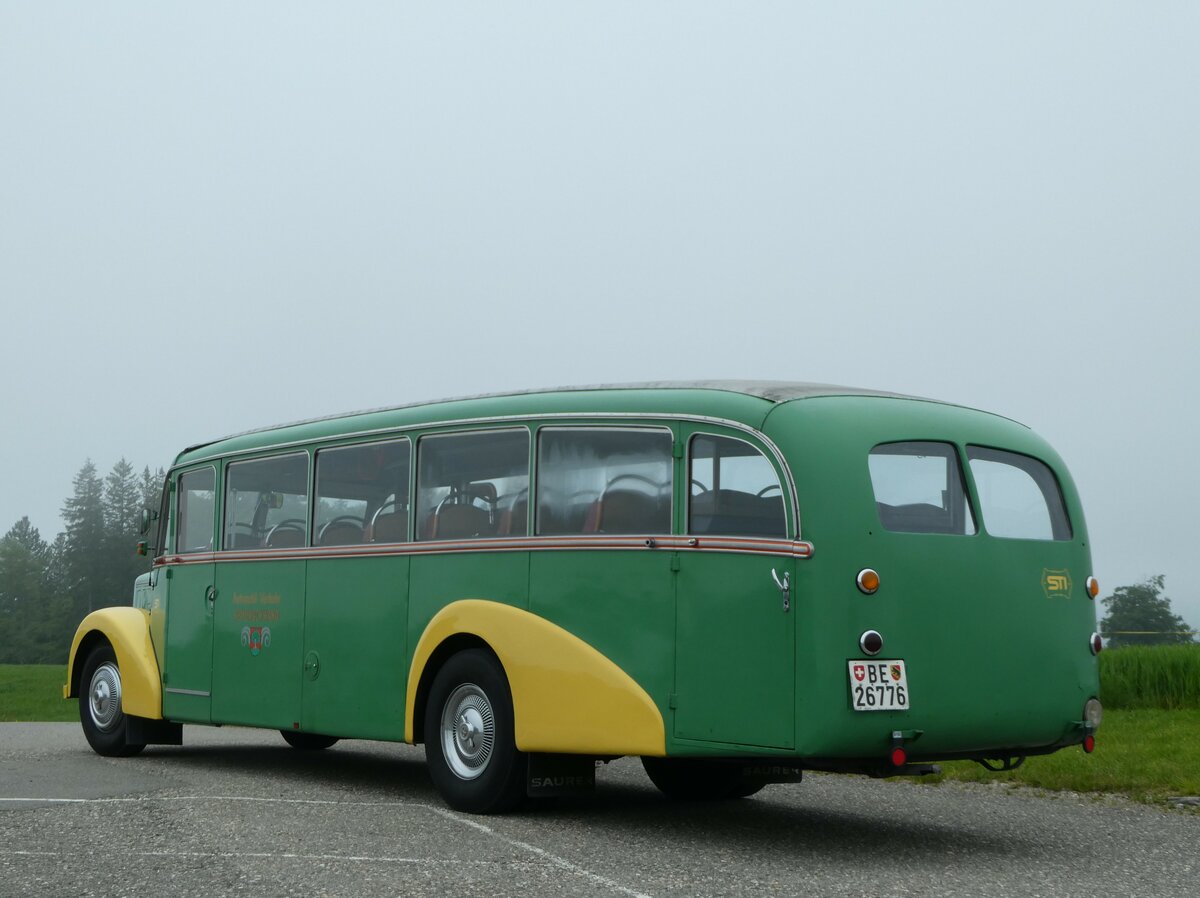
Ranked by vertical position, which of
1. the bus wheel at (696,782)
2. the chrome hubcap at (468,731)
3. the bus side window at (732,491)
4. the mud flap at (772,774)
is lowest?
the bus wheel at (696,782)

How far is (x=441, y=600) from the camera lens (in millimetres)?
10578

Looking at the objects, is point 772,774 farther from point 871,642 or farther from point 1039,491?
point 1039,491

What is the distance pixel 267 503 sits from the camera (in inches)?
A: 506

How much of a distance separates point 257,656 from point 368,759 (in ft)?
8.63

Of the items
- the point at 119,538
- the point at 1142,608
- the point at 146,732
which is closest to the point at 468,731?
the point at 146,732

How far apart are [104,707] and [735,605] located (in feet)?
26.8

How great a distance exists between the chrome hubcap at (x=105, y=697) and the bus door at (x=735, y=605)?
24.6ft

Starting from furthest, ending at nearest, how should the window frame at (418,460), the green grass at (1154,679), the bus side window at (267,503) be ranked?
the green grass at (1154,679)
the bus side window at (267,503)
the window frame at (418,460)

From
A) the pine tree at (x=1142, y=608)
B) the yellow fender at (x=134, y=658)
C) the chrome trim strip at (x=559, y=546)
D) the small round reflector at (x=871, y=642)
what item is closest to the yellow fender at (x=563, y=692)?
the chrome trim strip at (x=559, y=546)

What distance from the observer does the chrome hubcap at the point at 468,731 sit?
32.7 ft

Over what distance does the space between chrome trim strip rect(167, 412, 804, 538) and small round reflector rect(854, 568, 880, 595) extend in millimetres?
386

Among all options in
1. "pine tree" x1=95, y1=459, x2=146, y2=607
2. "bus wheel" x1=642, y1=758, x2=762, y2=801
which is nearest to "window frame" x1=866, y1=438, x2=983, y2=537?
"bus wheel" x1=642, y1=758, x2=762, y2=801

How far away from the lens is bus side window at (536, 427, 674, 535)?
923cm

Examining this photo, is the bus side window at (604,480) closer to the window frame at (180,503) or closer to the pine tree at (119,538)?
the window frame at (180,503)
